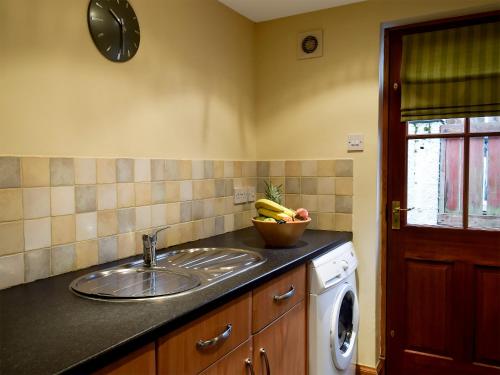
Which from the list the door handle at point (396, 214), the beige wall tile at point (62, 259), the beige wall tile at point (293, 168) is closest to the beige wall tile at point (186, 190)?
the beige wall tile at point (62, 259)

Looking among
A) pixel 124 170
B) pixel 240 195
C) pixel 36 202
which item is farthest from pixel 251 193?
pixel 36 202

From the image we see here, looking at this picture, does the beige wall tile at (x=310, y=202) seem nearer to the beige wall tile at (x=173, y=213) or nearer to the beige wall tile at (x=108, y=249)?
the beige wall tile at (x=173, y=213)

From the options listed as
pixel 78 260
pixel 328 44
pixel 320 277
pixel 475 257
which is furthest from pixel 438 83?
pixel 78 260

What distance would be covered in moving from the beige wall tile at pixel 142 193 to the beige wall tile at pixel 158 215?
0.05 m

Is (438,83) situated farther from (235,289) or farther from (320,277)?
(235,289)

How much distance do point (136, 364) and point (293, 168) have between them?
178 cm

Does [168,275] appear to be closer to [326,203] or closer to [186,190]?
[186,190]

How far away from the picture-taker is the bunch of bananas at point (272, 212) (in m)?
1.92

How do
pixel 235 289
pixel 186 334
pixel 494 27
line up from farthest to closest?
pixel 494 27, pixel 235 289, pixel 186 334

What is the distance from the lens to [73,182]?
1469 mm

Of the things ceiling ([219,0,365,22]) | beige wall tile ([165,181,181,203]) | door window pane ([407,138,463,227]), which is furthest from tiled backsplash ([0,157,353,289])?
ceiling ([219,0,365,22])

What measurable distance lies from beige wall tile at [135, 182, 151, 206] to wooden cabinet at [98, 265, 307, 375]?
2.23 ft

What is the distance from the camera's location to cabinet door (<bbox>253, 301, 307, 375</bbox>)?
143cm

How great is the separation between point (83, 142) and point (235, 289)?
80 cm
